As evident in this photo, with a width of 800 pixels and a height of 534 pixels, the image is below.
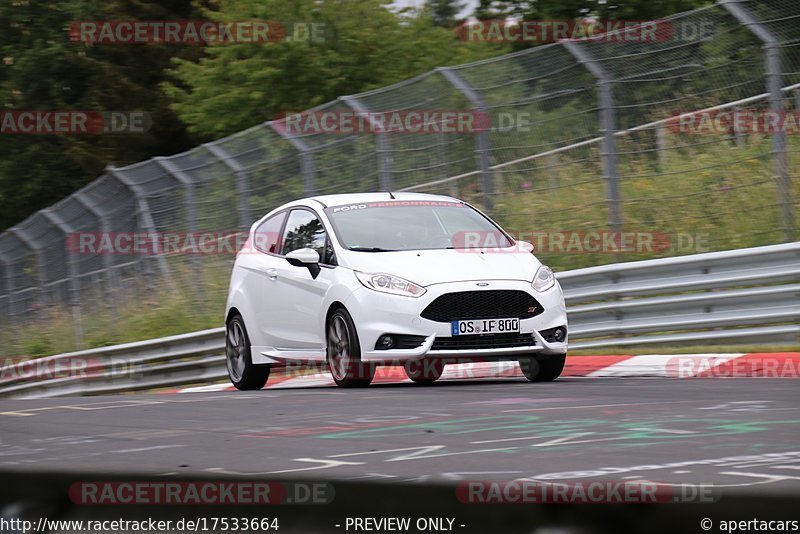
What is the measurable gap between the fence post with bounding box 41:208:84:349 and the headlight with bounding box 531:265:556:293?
43.4 feet

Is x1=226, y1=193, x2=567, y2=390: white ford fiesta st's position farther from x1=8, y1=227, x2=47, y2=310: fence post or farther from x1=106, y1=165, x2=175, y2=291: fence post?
x1=8, y1=227, x2=47, y2=310: fence post

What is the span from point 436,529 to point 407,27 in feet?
120

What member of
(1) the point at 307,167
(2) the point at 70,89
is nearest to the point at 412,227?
(1) the point at 307,167

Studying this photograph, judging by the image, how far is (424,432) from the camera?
20.3 feet

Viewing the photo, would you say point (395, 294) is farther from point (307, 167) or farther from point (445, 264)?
point (307, 167)

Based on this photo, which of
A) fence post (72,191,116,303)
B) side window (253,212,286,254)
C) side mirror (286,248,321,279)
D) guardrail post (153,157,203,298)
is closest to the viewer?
side mirror (286,248,321,279)

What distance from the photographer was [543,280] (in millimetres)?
10148

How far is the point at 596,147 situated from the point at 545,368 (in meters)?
3.89

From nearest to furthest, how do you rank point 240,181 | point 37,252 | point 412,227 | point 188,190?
point 412,227, point 240,181, point 188,190, point 37,252

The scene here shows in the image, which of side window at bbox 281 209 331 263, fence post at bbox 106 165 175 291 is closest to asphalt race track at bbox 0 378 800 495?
side window at bbox 281 209 331 263

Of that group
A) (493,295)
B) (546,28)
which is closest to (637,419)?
(493,295)

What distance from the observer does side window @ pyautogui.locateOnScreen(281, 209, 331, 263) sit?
10802 millimetres

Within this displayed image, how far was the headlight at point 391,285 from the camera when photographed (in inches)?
382

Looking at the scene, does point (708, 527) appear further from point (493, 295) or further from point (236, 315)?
point (236, 315)
